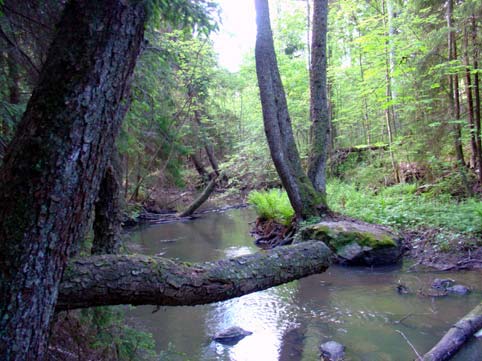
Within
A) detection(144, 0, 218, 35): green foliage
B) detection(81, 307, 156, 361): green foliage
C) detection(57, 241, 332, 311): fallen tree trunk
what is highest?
detection(144, 0, 218, 35): green foliage

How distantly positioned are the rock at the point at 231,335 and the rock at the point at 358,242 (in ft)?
11.3

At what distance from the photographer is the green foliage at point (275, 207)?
34.8 feet

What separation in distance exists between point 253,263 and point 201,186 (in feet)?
62.5

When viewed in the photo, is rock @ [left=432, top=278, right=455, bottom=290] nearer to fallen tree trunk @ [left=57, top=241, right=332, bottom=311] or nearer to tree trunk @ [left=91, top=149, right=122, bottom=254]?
fallen tree trunk @ [left=57, top=241, right=332, bottom=311]

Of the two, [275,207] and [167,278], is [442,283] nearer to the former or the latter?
[275,207]

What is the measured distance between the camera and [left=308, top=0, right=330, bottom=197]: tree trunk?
31.6 ft

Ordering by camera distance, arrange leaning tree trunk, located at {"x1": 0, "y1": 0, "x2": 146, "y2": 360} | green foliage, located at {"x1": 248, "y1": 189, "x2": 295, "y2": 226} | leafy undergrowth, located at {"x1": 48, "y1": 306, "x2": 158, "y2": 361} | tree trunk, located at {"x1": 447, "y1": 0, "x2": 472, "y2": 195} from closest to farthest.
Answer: leaning tree trunk, located at {"x1": 0, "y1": 0, "x2": 146, "y2": 360} < leafy undergrowth, located at {"x1": 48, "y1": 306, "x2": 158, "y2": 361} < tree trunk, located at {"x1": 447, "y1": 0, "x2": 472, "y2": 195} < green foliage, located at {"x1": 248, "y1": 189, "x2": 295, "y2": 226}

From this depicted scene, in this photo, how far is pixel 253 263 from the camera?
7.95 feet

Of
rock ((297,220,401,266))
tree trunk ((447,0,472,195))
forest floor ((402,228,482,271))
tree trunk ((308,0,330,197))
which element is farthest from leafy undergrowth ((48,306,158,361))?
tree trunk ((447,0,472,195))

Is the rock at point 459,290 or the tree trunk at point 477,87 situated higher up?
the tree trunk at point 477,87

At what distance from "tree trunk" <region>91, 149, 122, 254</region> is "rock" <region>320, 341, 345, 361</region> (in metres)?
2.86

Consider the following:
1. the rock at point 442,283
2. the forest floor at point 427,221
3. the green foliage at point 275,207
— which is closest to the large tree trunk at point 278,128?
the green foliage at point 275,207

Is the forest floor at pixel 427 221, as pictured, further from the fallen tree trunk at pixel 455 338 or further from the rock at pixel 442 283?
the fallen tree trunk at pixel 455 338

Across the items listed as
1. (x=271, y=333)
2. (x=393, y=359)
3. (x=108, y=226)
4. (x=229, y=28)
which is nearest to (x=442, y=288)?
(x=393, y=359)
